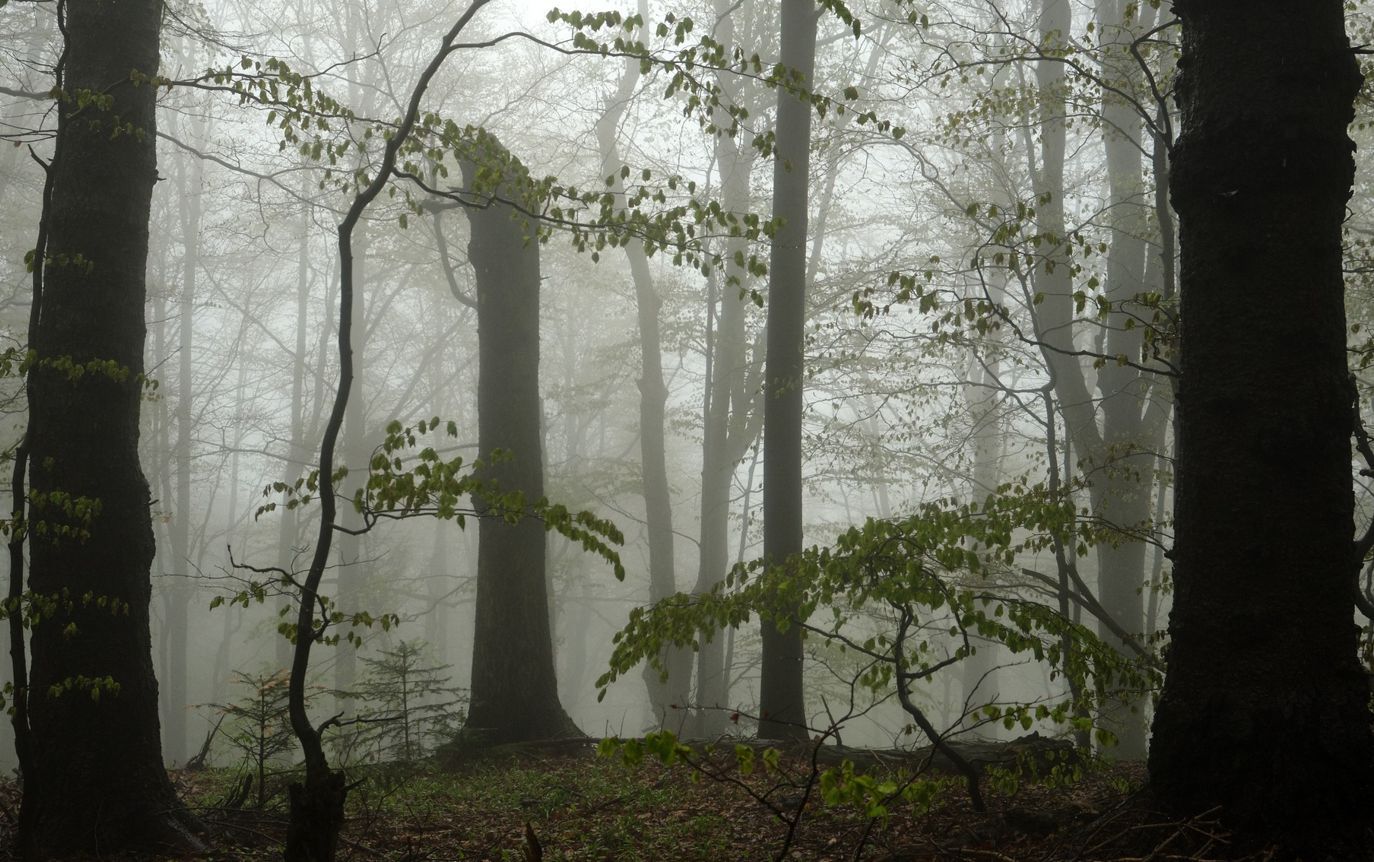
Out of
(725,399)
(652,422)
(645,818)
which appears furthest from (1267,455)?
(652,422)

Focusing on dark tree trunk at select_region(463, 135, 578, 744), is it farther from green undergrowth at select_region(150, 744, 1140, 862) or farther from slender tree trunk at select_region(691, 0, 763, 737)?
slender tree trunk at select_region(691, 0, 763, 737)

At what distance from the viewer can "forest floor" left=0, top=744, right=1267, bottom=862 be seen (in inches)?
129

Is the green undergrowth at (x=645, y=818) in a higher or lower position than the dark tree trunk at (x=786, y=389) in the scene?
lower

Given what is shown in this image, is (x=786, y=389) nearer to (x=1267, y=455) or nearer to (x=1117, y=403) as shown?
(x=1117, y=403)

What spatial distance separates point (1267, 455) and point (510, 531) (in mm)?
6882

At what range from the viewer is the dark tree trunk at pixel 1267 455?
2.97 m

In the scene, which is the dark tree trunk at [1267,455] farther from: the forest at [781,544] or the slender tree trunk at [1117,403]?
the slender tree trunk at [1117,403]

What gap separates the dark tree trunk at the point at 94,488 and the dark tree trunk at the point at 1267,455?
4609mm

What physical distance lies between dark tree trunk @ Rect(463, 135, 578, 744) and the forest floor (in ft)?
3.61

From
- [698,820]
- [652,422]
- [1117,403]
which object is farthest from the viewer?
[652,422]

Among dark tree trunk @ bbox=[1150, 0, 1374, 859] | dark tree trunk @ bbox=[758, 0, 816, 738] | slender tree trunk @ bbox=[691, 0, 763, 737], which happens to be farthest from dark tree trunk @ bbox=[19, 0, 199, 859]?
slender tree trunk @ bbox=[691, 0, 763, 737]

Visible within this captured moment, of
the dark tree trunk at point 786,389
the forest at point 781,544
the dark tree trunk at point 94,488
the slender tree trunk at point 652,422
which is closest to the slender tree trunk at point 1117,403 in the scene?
the forest at point 781,544

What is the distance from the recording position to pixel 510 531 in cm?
899

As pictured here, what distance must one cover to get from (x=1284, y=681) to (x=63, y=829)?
5.17m
